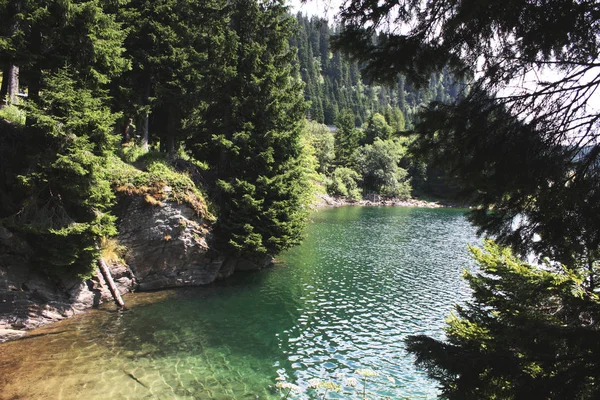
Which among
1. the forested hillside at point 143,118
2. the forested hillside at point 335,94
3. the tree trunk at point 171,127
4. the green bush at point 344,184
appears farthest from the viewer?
the forested hillside at point 335,94

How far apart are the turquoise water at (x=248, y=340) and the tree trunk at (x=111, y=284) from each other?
0.62 metres

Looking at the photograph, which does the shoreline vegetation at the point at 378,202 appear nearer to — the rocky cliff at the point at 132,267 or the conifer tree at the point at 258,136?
the conifer tree at the point at 258,136

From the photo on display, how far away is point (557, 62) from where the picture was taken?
12.6 ft

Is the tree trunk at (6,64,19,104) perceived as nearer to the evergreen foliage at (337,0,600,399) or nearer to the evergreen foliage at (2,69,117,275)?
the evergreen foliage at (2,69,117,275)

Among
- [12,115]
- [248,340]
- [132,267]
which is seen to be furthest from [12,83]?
[248,340]

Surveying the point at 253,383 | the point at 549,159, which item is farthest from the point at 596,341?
the point at 253,383

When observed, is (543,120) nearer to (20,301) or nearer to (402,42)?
(402,42)

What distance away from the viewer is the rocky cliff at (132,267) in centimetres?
1154

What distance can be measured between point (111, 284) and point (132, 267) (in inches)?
76.4

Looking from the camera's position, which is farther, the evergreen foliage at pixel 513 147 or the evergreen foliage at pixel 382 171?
the evergreen foliage at pixel 382 171

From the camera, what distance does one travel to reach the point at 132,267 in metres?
16.0

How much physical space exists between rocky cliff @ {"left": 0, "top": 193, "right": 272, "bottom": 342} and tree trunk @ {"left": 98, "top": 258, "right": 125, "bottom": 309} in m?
0.60

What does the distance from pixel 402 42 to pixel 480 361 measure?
3.83 m

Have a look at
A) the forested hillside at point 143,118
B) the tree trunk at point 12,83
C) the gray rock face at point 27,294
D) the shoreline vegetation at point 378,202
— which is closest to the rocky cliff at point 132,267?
the gray rock face at point 27,294
